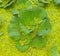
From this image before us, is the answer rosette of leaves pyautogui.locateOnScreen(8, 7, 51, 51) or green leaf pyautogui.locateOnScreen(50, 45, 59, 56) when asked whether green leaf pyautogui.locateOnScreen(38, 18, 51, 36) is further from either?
green leaf pyautogui.locateOnScreen(50, 45, 59, 56)

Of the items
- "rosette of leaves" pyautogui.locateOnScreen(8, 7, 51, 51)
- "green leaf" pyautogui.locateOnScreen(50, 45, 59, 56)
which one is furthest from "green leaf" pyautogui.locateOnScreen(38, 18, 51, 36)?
"green leaf" pyautogui.locateOnScreen(50, 45, 59, 56)

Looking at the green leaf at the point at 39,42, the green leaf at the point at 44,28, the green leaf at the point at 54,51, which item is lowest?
the green leaf at the point at 54,51

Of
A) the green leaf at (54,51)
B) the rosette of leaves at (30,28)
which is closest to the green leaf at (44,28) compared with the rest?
the rosette of leaves at (30,28)

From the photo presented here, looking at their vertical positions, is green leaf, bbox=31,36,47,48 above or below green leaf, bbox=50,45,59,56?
above

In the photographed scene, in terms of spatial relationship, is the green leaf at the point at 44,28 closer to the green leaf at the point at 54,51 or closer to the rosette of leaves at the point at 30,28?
the rosette of leaves at the point at 30,28

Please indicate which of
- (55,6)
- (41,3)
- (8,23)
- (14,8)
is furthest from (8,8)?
(55,6)

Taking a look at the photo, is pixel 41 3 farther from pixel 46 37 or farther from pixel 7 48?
pixel 7 48

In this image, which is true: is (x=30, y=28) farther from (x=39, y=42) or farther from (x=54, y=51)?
(x=54, y=51)

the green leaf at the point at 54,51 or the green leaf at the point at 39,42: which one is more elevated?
the green leaf at the point at 39,42
